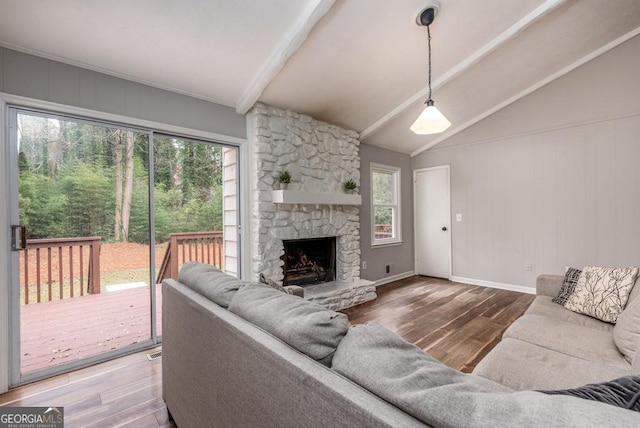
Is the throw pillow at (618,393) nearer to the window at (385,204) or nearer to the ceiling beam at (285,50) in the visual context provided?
the ceiling beam at (285,50)

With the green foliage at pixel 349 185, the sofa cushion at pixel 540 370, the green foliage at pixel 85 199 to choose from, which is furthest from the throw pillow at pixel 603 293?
the green foliage at pixel 85 199

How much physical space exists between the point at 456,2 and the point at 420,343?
301 cm

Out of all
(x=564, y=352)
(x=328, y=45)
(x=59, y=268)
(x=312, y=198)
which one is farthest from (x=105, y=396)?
(x=328, y=45)

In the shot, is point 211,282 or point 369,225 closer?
point 211,282

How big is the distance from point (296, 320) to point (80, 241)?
241cm

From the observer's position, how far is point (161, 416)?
5.85 feet

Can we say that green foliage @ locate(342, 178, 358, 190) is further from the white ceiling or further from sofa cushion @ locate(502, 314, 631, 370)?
sofa cushion @ locate(502, 314, 631, 370)

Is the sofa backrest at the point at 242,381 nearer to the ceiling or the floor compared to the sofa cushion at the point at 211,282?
nearer to the floor

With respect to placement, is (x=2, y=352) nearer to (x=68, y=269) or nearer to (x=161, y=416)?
(x=68, y=269)

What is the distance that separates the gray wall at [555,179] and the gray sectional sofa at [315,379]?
3.74 m

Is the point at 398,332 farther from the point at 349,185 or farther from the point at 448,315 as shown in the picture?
the point at 349,185

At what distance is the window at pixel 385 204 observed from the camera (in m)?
4.94

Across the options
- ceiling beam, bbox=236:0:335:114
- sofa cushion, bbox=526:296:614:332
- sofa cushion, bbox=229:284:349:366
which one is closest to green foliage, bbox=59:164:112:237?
ceiling beam, bbox=236:0:335:114

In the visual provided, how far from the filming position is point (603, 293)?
2.00 m
